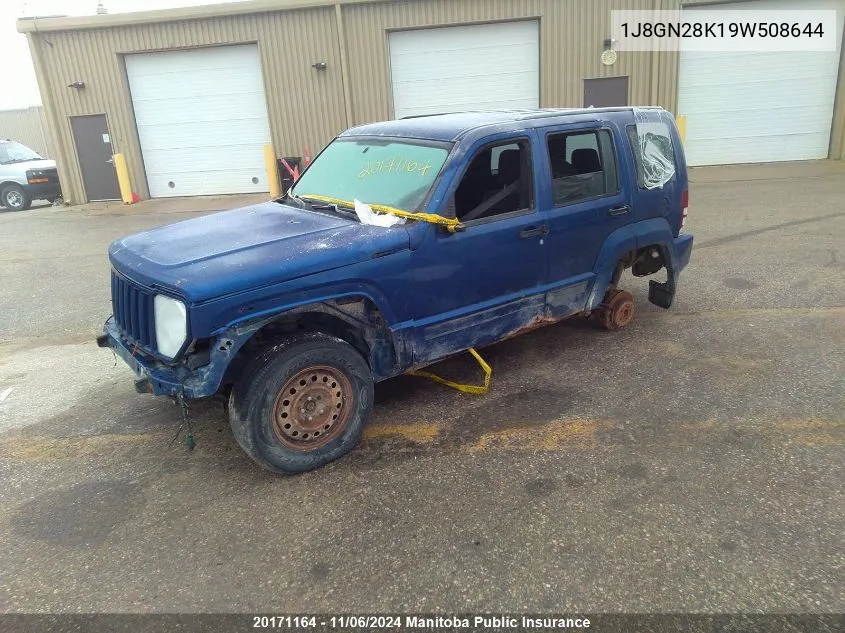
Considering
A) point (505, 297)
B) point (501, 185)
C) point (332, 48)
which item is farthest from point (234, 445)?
point (332, 48)

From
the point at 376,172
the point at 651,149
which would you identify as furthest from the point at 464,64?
the point at 376,172

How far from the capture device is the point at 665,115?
527 cm

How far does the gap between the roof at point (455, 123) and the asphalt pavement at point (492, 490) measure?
1789mm

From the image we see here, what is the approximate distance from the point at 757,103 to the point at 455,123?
15.3 metres

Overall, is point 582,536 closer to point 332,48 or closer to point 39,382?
point 39,382

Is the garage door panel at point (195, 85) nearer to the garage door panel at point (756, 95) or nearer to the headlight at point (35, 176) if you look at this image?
the headlight at point (35, 176)

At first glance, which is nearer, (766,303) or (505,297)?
(505,297)

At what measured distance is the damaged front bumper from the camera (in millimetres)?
3146

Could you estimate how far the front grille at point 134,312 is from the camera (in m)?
3.30

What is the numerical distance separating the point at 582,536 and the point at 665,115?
3.91m

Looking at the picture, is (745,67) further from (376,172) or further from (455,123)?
(376,172)

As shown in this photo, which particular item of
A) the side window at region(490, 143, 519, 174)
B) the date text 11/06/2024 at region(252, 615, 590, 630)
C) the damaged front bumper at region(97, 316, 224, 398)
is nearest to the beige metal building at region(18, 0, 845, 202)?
the side window at region(490, 143, 519, 174)

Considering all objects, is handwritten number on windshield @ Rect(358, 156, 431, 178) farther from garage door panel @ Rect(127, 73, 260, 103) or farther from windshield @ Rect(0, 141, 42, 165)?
windshield @ Rect(0, 141, 42, 165)

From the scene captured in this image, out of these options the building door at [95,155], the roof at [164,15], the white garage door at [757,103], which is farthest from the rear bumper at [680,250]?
the building door at [95,155]
